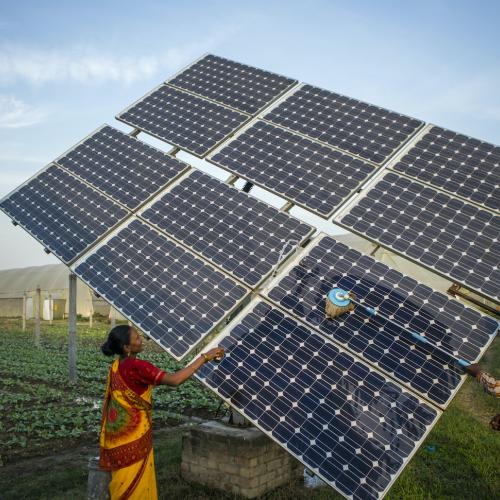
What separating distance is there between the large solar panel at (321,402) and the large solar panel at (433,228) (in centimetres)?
217

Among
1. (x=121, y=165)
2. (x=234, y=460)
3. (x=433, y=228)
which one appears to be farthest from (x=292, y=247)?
(x=121, y=165)

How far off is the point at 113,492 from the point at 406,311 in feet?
14.6

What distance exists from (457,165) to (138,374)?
23.3 feet

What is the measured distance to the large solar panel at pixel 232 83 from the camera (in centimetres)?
1260

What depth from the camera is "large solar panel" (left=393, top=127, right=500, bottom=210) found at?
9.20 m

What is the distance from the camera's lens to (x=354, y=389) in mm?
6789

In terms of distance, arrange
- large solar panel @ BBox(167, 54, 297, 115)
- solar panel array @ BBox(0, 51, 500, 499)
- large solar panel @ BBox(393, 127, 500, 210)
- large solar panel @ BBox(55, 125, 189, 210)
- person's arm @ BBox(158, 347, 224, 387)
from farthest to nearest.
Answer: large solar panel @ BBox(167, 54, 297, 115) < large solar panel @ BBox(55, 125, 189, 210) < large solar panel @ BBox(393, 127, 500, 210) < solar panel array @ BBox(0, 51, 500, 499) < person's arm @ BBox(158, 347, 224, 387)

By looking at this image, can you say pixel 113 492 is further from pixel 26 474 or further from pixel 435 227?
pixel 435 227

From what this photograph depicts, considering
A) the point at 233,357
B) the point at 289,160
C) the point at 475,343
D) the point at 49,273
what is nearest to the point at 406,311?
the point at 475,343

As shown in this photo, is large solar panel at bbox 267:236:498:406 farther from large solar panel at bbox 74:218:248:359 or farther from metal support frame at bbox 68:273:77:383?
metal support frame at bbox 68:273:77:383

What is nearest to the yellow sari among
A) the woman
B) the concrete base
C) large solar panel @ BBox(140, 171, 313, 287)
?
the woman

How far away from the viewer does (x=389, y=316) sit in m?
7.51

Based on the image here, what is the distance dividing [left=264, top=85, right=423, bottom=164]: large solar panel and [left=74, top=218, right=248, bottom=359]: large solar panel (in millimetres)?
4028

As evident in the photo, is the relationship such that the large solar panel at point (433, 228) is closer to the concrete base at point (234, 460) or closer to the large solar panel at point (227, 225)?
the large solar panel at point (227, 225)
